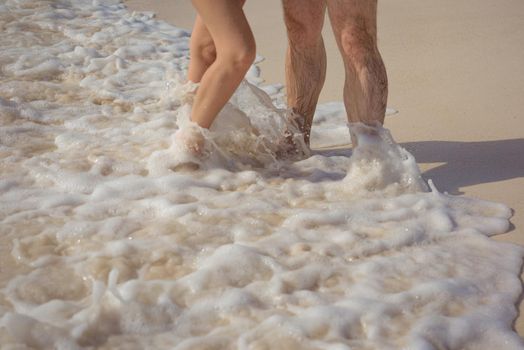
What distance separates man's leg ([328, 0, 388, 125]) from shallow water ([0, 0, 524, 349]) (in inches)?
5.2

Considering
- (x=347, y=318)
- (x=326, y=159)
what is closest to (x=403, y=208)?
(x=326, y=159)

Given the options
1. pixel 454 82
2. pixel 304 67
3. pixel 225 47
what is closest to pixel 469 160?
pixel 304 67

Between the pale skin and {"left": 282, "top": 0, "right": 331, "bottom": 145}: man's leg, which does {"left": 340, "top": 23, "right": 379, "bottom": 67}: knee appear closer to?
the pale skin

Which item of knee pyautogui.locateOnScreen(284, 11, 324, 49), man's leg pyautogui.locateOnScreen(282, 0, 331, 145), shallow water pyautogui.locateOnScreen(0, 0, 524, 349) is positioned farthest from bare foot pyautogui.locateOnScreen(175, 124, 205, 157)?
knee pyautogui.locateOnScreen(284, 11, 324, 49)

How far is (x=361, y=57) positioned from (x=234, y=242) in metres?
1.02

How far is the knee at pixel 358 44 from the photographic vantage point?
303 cm

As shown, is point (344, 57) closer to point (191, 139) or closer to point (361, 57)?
point (361, 57)

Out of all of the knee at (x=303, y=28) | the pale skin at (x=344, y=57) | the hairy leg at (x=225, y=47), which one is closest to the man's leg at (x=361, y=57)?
the pale skin at (x=344, y=57)

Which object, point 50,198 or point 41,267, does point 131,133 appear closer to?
point 50,198

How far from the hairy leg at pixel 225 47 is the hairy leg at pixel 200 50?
0.32 m

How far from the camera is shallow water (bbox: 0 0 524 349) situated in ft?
7.00

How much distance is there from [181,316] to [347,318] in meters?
0.52

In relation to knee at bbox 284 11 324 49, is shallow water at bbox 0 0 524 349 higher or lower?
lower

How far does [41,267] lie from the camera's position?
8.02 ft
